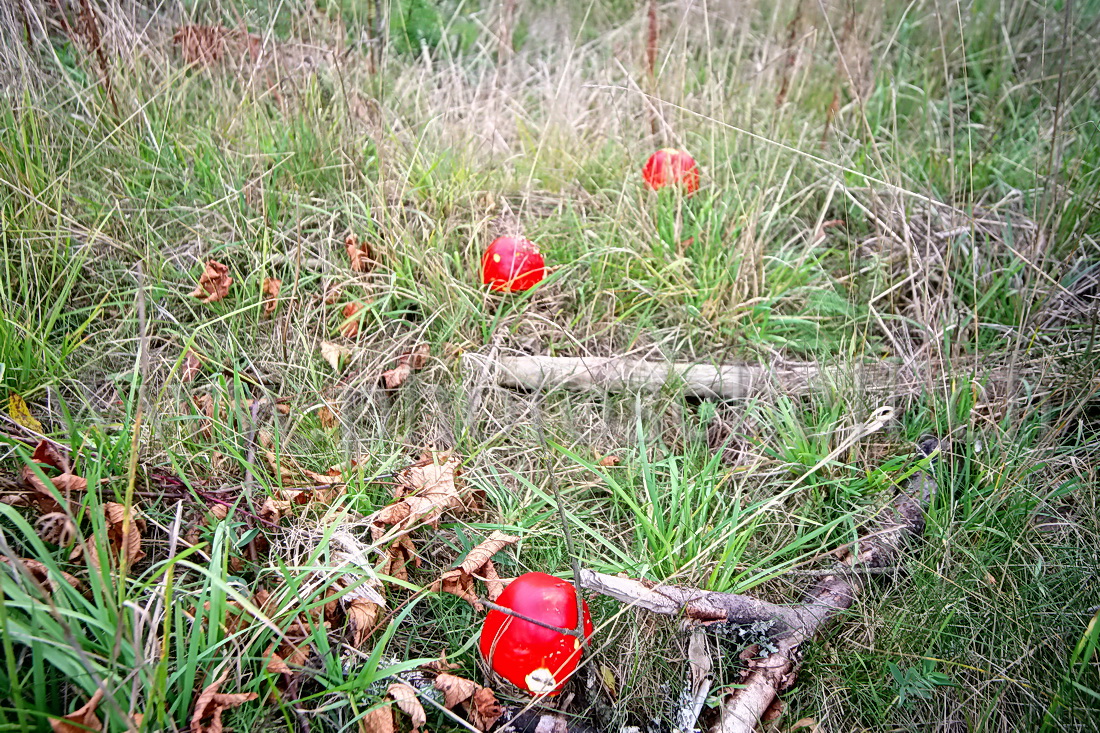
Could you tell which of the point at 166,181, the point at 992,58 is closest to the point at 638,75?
the point at 992,58

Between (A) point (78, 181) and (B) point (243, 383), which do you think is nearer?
(B) point (243, 383)

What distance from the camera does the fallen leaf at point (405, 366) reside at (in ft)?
8.07

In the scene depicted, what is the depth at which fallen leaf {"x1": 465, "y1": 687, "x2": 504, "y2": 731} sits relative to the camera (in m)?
1.66

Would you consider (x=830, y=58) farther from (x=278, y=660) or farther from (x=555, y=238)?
(x=278, y=660)

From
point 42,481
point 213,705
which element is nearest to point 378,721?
point 213,705

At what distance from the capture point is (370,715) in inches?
63.2

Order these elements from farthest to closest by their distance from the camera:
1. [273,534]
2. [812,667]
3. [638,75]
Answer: [638,75] < [273,534] < [812,667]

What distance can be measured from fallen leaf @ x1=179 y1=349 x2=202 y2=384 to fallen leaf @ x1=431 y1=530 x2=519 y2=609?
1.16 m

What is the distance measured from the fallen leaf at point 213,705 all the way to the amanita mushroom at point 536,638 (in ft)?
1.85

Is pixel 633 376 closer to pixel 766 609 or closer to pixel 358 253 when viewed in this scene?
pixel 766 609

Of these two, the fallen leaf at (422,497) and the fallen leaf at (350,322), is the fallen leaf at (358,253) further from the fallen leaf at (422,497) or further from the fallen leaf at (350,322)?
the fallen leaf at (422,497)

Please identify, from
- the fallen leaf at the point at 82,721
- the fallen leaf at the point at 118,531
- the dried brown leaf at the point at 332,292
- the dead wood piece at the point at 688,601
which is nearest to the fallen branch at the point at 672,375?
the dried brown leaf at the point at 332,292

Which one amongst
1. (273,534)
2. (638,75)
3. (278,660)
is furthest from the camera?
(638,75)

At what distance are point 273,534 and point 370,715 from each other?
23.4 inches
